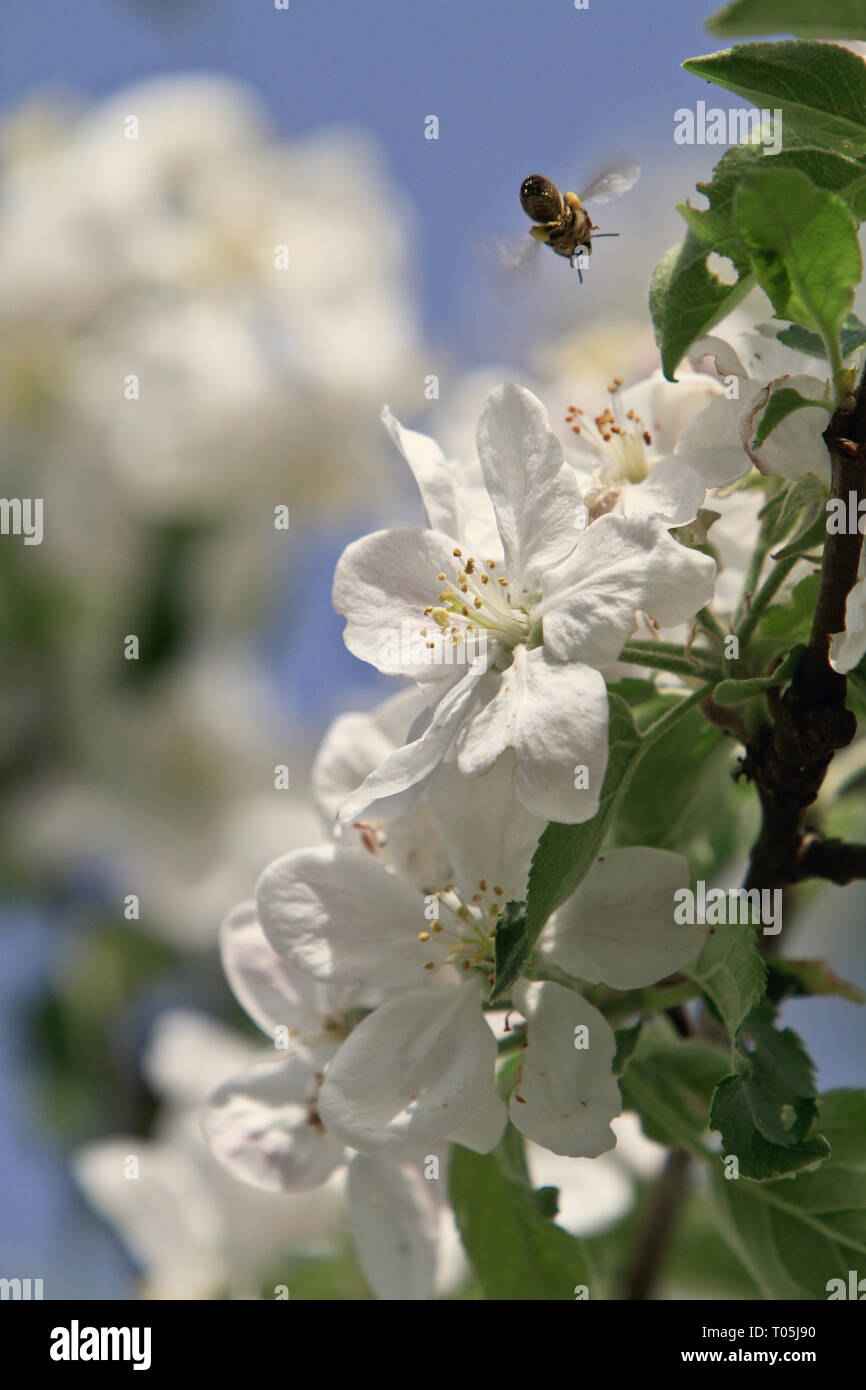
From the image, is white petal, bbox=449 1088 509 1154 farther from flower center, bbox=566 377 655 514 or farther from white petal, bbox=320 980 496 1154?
flower center, bbox=566 377 655 514

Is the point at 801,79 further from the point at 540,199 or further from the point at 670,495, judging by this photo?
the point at 540,199

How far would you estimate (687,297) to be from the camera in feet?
2.64

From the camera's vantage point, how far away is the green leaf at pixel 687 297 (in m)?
0.80

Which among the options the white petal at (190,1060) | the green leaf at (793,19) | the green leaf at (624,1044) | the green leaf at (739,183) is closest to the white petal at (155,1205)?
the white petal at (190,1060)

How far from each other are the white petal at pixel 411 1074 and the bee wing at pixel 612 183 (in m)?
0.63

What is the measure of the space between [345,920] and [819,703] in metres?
0.34

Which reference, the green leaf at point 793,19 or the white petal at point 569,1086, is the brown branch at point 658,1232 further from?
the green leaf at point 793,19

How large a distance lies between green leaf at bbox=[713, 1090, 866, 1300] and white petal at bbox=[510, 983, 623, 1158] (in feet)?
0.57

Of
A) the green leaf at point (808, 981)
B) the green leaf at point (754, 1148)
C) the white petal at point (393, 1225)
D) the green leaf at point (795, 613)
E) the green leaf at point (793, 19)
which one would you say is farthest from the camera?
Result: the white petal at point (393, 1225)

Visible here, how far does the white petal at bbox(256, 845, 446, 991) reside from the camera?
934mm

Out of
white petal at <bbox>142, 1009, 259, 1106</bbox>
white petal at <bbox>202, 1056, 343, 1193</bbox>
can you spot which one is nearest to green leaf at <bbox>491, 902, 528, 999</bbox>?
white petal at <bbox>202, 1056, 343, 1193</bbox>

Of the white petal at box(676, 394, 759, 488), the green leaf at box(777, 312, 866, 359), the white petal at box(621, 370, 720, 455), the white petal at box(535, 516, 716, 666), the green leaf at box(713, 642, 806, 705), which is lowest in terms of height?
the green leaf at box(713, 642, 806, 705)
